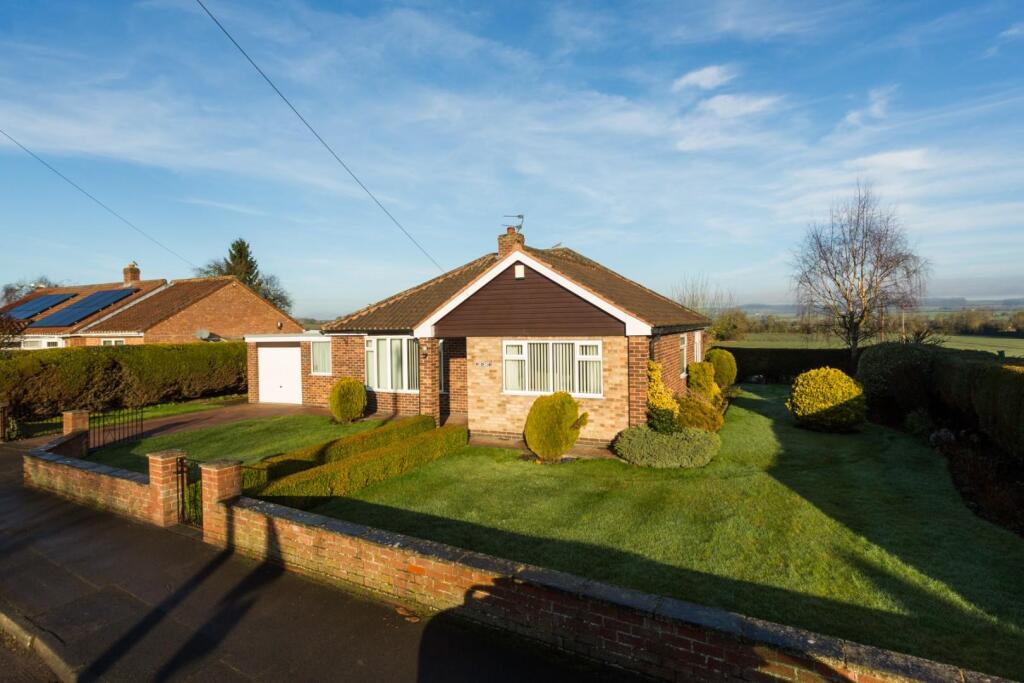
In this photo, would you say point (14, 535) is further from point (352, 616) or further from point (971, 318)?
point (971, 318)

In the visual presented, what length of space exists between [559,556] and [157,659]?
14.3ft

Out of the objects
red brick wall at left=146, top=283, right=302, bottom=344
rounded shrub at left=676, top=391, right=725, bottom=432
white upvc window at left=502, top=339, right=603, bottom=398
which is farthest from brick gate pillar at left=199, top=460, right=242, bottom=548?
red brick wall at left=146, top=283, right=302, bottom=344

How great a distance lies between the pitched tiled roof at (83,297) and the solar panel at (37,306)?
0.39 m

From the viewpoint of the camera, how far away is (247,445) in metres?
14.2

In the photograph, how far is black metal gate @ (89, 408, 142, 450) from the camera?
50.7 feet

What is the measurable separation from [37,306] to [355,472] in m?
39.5

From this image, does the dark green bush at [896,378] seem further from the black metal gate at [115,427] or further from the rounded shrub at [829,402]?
the black metal gate at [115,427]

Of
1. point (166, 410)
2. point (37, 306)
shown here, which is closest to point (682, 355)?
point (166, 410)

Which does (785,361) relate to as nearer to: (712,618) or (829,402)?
(829,402)

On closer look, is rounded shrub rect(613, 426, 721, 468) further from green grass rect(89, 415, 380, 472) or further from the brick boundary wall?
green grass rect(89, 415, 380, 472)

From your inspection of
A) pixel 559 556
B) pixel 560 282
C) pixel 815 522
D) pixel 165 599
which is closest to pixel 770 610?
pixel 559 556

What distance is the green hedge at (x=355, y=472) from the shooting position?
8836mm

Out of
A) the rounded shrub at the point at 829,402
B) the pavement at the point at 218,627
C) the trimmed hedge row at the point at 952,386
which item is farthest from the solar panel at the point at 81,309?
the trimmed hedge row at the point at 952,386

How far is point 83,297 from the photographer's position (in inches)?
1430
